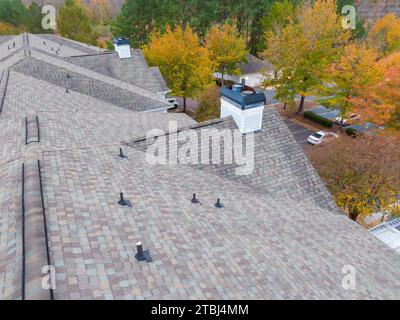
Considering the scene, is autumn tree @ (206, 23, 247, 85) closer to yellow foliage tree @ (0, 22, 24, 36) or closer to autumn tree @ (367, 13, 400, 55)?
autumn tree @ (367, 13, 400, 55)

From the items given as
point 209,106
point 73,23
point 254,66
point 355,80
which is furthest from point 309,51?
point 73,23

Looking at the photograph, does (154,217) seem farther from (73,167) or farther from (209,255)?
(73,167)

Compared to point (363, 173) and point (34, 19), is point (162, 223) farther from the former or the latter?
point (34, 19)

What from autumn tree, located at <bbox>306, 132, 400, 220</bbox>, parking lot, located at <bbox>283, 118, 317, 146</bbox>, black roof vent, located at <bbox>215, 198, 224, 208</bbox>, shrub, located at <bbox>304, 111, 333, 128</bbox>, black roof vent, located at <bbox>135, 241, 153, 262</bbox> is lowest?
parking lot, located at <bbox>283, 118, 317, 146</bbox>

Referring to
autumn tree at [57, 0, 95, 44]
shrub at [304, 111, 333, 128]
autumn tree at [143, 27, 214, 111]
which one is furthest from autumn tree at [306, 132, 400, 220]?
autumn tree at [57, 0, 95, 44]

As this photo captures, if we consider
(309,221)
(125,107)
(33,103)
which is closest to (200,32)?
(125,107)

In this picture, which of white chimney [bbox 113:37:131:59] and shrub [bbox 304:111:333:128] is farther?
shrub [bbox 304:111:333:128]

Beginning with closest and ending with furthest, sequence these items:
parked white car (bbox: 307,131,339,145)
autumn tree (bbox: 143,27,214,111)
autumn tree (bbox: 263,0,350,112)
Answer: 1. parked white car (bbox: 307,131,339,145)
2. autumn tree (bbox: 143,27,214,111)
3. autumn tree (bbox: 263,0,350,112)

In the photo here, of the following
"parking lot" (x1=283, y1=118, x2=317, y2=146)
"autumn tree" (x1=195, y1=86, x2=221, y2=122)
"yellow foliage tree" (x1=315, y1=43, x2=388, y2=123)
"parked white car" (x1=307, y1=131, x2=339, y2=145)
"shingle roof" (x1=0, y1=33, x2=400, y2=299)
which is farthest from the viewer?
"parking lot" (x1=283, y1=118, x2=317, y2=146)
